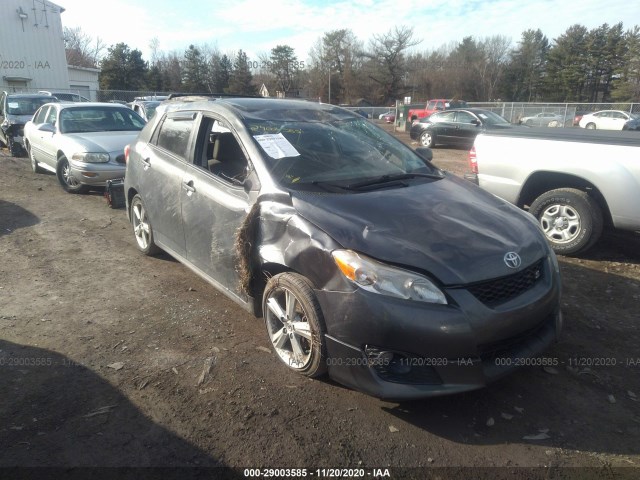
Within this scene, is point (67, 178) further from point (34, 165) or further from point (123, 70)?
point (123, 70)

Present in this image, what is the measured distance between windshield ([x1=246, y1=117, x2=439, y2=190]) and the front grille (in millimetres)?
1242

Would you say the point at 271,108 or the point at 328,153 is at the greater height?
the point at 271,108

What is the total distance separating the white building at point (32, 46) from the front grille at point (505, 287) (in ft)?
109

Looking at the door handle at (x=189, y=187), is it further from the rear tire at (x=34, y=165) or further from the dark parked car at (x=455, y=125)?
the dark parked car at (x=455, y=125)

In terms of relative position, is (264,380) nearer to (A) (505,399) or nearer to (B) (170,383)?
(B) (170,383)

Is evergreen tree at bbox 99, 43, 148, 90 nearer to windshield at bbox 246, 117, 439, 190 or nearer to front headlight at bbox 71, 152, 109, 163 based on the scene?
front headlight at bbox 71, 152, 109, 163

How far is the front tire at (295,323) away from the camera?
2.83 meters

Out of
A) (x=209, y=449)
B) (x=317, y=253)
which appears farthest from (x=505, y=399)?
(x=209, y=449)

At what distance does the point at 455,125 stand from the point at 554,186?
43.0ft

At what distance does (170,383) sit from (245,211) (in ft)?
4.25

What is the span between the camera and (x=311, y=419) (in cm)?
278

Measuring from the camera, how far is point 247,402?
2.94 m

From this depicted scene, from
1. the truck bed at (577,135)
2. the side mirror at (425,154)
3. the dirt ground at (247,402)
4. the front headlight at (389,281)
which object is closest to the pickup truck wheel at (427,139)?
the truck bed at (577,135)

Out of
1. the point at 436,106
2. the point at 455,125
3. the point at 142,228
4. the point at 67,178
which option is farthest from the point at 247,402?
the point at 436,106
